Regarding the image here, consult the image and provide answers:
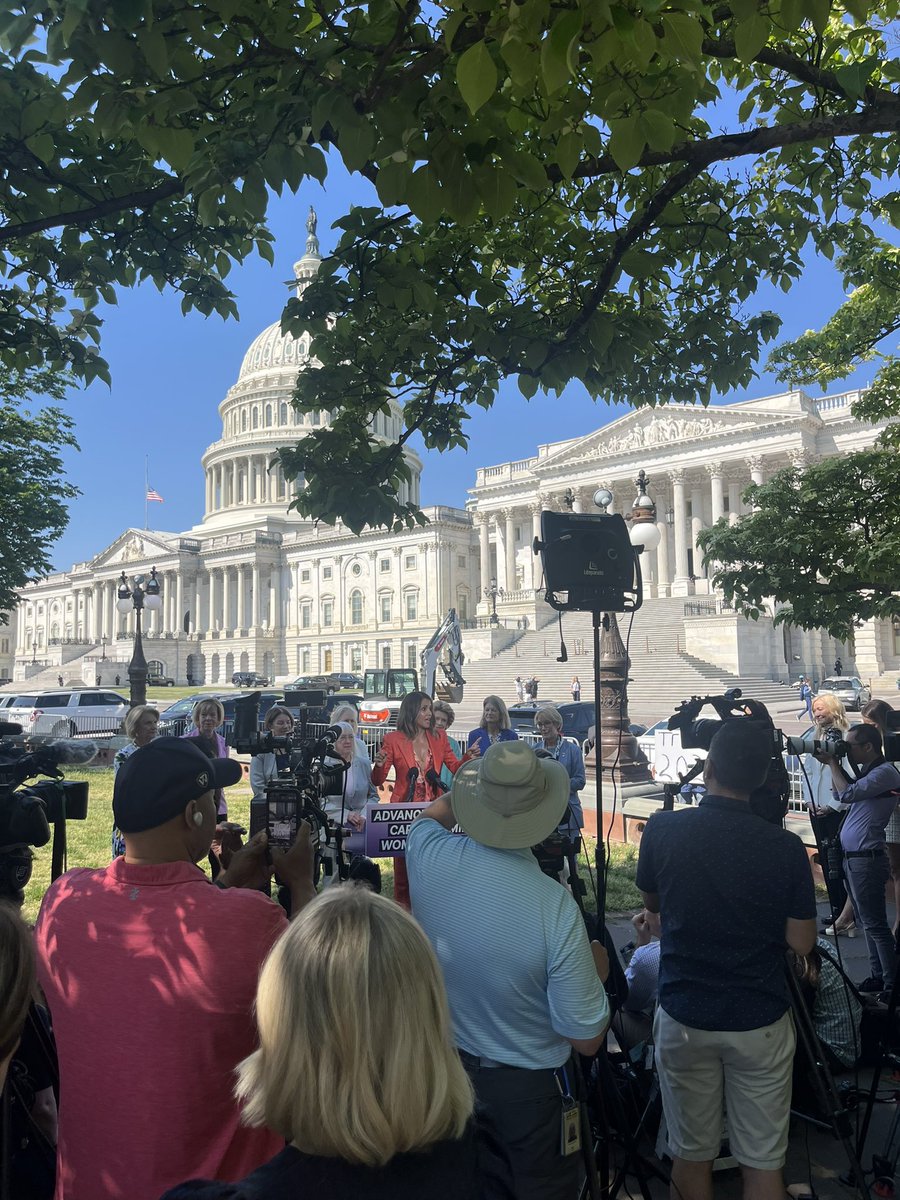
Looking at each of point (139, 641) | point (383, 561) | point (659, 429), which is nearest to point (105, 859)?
point (139, 641)

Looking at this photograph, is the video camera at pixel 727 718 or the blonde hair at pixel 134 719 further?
the blonde hair at pixel 134 719

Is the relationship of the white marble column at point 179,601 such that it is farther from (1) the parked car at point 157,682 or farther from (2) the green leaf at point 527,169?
(2) the green leaf at point 527,169

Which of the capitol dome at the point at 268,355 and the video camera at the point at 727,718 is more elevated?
the capitol dome at the point at 268,355

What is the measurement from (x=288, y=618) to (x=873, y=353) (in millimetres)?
93795

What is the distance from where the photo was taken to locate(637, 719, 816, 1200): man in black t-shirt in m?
3.20

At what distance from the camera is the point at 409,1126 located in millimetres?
1588

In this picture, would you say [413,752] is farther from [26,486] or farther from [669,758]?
[26,486]

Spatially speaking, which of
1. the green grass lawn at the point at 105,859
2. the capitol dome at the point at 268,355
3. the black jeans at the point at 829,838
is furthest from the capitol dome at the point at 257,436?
the black jeans at the point at 829,838

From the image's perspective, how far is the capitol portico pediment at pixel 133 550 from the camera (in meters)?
109

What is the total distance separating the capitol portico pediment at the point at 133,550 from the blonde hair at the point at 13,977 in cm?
11086

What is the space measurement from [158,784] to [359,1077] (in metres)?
1.18

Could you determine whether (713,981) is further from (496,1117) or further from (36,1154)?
(36,1154)

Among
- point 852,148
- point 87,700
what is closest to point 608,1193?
point 852,148

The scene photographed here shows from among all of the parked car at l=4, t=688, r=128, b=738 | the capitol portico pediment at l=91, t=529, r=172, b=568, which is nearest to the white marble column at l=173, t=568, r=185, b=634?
the capitol portico pediment at l=91, t=529, r=172, b=568
